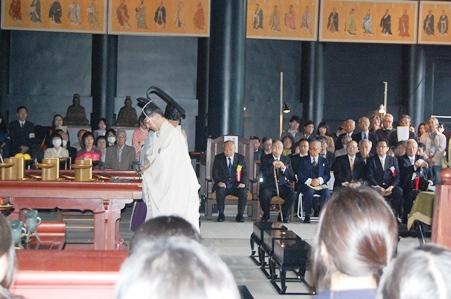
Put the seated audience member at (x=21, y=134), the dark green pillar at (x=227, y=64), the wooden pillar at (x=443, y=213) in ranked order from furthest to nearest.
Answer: the seated audience member at (x=21, y=134) < the dark green pillar at (x=227, y=64) < the wooden pillar at (x=443, y=213)

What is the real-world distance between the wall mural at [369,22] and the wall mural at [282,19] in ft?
0.91

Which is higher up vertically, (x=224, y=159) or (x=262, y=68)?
(x=262, y=68)

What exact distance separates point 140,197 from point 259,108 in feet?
42.9

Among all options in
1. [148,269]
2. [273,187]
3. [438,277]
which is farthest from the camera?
[273,187]

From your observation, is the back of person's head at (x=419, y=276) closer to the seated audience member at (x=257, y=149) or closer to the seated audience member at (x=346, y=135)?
the seated audience member at (x=257, y=149)

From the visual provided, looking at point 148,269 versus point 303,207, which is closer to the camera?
point 148,269

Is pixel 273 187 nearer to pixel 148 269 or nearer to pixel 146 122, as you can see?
pixel 146 122

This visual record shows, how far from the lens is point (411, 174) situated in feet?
38.7

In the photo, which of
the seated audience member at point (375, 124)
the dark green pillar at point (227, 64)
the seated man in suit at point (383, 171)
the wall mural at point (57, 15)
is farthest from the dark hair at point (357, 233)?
the wall mural at point (57, 15)

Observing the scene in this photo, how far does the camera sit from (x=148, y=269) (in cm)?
170

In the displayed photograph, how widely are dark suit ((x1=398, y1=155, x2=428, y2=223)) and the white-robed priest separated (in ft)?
19.1

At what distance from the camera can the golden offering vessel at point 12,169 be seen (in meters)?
7.65

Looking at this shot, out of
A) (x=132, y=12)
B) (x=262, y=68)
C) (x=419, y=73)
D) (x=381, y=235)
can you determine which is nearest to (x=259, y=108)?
(x=262, y=68)

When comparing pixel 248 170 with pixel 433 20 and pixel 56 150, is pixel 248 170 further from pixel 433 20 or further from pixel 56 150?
pixel 433 20
